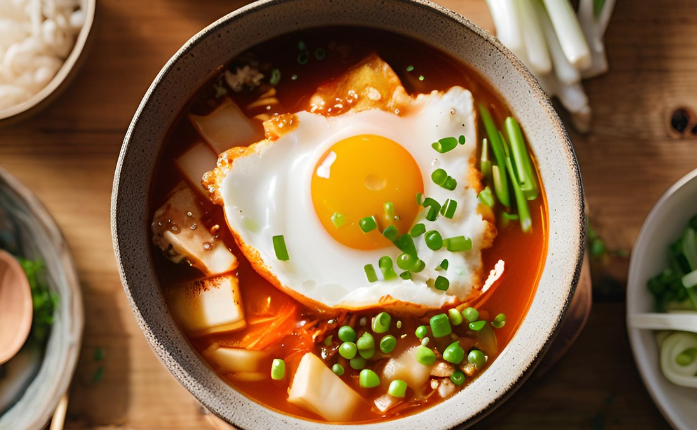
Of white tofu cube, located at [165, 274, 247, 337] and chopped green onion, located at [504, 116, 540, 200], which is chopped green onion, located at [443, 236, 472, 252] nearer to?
chopped green onion, located at [504, 116, 540, 200]

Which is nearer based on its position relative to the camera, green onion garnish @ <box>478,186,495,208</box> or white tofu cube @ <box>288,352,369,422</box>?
white tofu cube @ <box>288,352,369,422</box>

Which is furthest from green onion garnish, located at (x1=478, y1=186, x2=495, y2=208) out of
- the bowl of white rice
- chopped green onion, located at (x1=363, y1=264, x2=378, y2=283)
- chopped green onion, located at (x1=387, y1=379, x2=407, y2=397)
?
the bowl of white rice

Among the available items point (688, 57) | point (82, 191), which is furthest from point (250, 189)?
point (688, 57)

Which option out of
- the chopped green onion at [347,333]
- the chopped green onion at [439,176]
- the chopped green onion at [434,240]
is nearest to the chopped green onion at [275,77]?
the chopped green onion at [439,176]

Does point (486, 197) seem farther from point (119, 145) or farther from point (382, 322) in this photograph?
point (119, 145)

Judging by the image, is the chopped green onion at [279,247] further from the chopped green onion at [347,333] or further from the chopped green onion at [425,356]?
the chopped green onion at [425,356]

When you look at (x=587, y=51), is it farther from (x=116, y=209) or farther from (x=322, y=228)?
(x=116, y=209)
